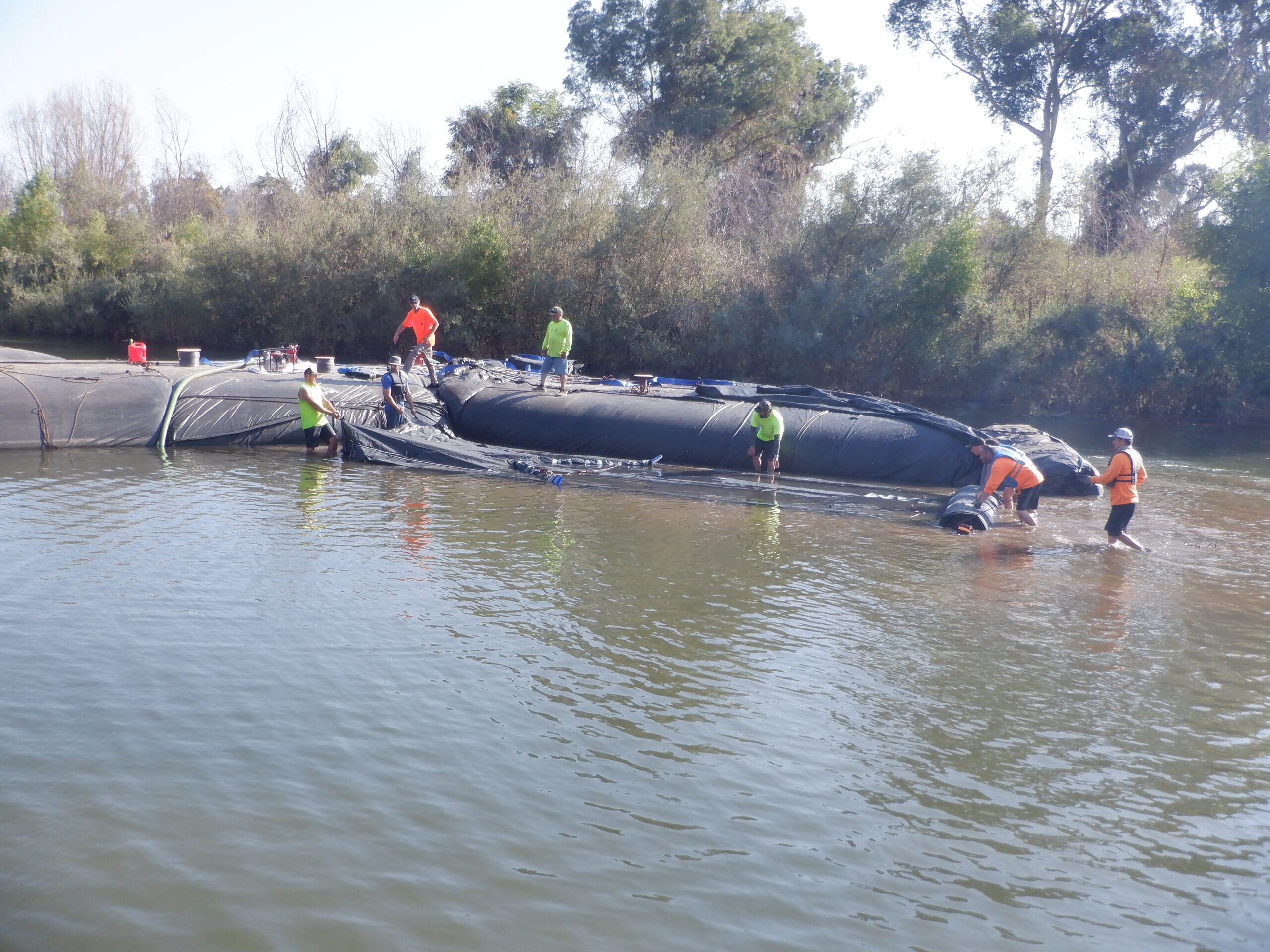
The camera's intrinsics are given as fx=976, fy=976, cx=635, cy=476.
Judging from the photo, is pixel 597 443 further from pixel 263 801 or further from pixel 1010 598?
pixel 263 801

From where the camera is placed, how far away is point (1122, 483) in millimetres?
11148

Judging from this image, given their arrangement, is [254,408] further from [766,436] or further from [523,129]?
[523,129]

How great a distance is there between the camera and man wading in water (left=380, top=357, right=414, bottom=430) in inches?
640

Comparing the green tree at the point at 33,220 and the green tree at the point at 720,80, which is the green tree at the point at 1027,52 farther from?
the green tree at the point at 33,220

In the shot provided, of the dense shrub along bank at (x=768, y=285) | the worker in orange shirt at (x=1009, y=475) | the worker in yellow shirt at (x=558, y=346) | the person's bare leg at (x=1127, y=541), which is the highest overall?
the dense shrub along bank at (x=768, y=285)

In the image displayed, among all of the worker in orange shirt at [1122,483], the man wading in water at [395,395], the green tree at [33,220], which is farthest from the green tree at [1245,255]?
the green tree at [33,220]

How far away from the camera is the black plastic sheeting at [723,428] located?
15.3 meters

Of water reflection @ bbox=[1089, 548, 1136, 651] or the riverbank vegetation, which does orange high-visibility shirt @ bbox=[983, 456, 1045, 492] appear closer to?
water reflection @ bbox=[1089, 548, 1136, 651]

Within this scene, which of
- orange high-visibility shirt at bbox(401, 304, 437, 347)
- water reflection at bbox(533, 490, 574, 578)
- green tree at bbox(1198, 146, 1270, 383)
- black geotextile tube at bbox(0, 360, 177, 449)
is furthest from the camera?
green tree at bbox(1198, 146, 1270, 383)

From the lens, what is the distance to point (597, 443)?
655 inches

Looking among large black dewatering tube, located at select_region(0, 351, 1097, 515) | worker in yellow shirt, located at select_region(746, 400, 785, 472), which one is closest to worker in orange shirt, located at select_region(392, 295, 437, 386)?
large black dewatering tube, located at select_region(0, 351, 1097, 515)

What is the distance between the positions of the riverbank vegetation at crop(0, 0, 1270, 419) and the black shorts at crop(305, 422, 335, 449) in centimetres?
1368

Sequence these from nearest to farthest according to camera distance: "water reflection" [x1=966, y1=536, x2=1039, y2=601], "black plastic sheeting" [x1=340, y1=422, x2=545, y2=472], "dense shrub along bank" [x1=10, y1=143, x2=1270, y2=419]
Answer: "water reflection" [x1=966, y1=536, x2=1039, y2=601], "black plastic sheeting" [x1=340, y1=422, x2=545, y2=472], "dense shrub along bank" [x1=10, y1=143, x2=1270, y2=419]

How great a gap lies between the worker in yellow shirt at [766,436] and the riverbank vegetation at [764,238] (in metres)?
11.8
